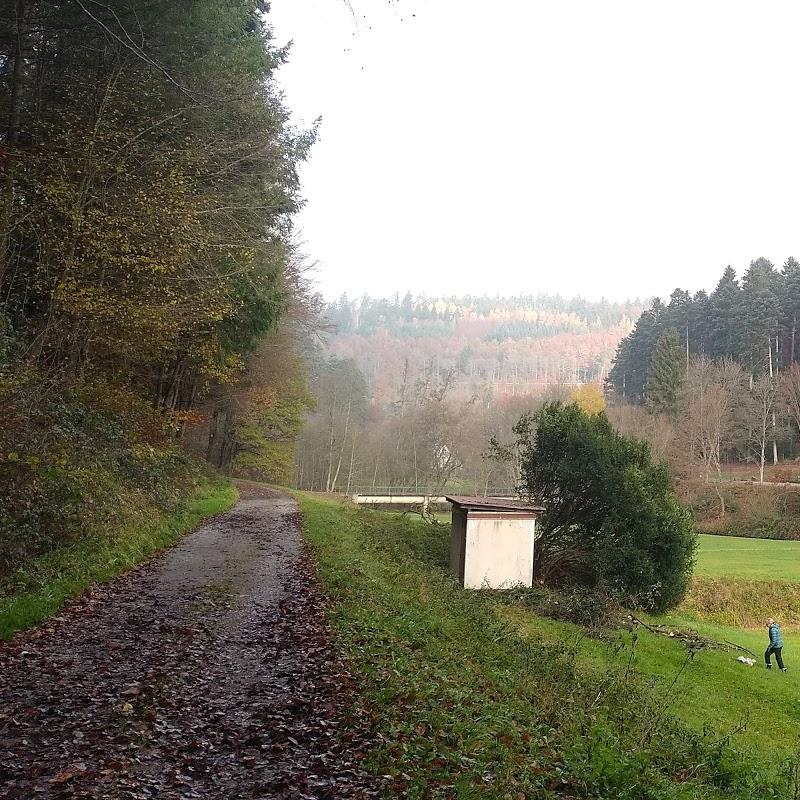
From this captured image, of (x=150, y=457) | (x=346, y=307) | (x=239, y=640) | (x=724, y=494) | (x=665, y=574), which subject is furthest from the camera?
(x=346, y=307)

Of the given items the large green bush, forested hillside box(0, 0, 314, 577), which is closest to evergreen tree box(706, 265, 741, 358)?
the large green bush

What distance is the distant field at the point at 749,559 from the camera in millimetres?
26625

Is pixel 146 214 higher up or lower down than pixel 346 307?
lower down

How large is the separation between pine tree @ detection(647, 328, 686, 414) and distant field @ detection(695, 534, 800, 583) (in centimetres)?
2291

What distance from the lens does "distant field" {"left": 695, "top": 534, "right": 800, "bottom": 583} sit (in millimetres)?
26625

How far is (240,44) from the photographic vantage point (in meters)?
17.7

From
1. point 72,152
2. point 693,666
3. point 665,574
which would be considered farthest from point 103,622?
point 665,574

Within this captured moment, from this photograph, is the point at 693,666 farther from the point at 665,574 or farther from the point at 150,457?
the point at 150,457

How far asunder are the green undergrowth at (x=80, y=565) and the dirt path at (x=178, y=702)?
25 cm

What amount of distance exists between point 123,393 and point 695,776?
51.0 ft

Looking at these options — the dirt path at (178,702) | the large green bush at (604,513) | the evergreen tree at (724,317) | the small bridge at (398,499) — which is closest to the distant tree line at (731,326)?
the evergreen tree at (724,317)

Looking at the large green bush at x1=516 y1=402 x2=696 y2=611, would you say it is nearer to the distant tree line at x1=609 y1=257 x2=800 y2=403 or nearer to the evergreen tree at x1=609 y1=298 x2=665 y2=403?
Result: the distant tree line at x1=609 y1=257 x2=800 y2=403

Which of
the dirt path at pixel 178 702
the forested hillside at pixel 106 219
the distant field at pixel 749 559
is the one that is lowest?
the distant field at pixel 749 559

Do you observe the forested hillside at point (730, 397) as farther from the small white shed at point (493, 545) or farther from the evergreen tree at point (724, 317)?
the small white shed at point (493, 545)
